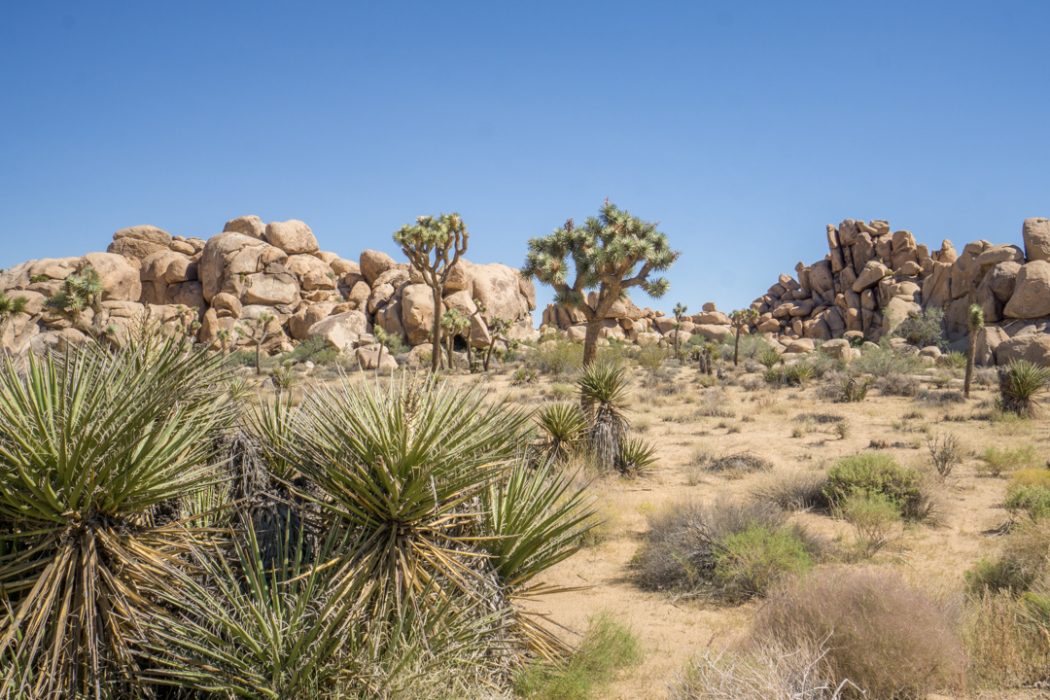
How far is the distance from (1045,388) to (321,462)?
893 inches

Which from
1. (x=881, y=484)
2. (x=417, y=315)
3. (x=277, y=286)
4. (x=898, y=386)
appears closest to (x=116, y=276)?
(x=277, y=286)

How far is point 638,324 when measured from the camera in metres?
63.4

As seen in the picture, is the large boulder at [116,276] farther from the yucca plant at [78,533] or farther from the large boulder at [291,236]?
the yucca plant at [78,533]

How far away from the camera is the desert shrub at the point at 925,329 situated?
138ft

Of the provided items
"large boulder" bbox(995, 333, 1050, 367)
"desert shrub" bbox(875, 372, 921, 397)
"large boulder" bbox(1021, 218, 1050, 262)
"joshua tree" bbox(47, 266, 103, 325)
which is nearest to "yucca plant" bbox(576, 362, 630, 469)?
"desert shrub" bbox(875, 372, 921, 397)

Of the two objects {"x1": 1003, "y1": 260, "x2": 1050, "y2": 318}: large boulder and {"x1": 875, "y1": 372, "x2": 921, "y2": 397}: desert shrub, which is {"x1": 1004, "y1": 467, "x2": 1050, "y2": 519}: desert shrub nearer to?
→ {"x1": 875, "y1": 372, "x2": 921, "y2": 397}: desert shrub

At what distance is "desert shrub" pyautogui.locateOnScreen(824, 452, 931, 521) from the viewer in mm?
9484

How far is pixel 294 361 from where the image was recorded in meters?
37.7

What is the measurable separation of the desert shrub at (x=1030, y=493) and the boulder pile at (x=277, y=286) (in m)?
32.9

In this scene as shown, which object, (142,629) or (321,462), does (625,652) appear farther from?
(142,629)

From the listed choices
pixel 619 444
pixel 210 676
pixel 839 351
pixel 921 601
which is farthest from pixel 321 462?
pixel 839 351

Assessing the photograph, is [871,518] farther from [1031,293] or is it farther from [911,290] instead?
[911,290]

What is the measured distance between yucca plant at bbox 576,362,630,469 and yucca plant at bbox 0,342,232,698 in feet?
31.4

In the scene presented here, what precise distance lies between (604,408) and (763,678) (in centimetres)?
929
